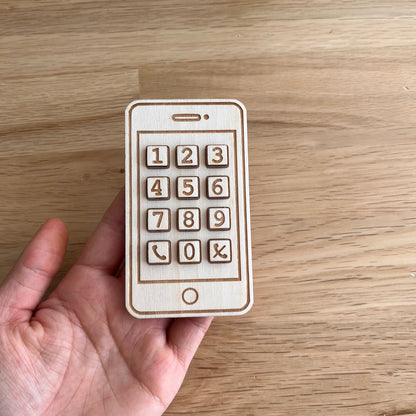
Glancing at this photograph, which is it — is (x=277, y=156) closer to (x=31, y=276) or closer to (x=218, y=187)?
(x=218, y=187)

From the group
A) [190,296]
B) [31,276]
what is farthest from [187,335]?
[31,276]

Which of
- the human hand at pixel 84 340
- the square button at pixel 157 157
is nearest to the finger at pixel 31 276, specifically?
the human hand at pixel 84 340

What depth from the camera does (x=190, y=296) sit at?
41cm

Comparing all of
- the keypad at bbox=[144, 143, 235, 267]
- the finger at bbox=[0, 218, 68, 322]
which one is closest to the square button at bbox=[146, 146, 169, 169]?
the keypad at bbox=[144, 143, 235, 267]

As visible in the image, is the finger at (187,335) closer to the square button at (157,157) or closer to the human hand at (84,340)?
the human hand at (84,340)

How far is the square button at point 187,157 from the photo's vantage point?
42 cm

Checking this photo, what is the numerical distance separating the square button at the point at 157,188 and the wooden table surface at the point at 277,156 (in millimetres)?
74

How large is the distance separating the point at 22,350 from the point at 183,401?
0.52ft

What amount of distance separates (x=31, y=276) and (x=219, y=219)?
6.9 inches

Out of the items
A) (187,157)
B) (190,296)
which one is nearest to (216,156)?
(187,157)

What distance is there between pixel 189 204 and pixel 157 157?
0.05 metres

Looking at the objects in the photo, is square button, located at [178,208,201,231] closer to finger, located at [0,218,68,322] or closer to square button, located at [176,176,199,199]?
square button, located at [176,176,199,199]

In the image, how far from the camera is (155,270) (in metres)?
0.41

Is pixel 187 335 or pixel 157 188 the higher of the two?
pixel 157 188
